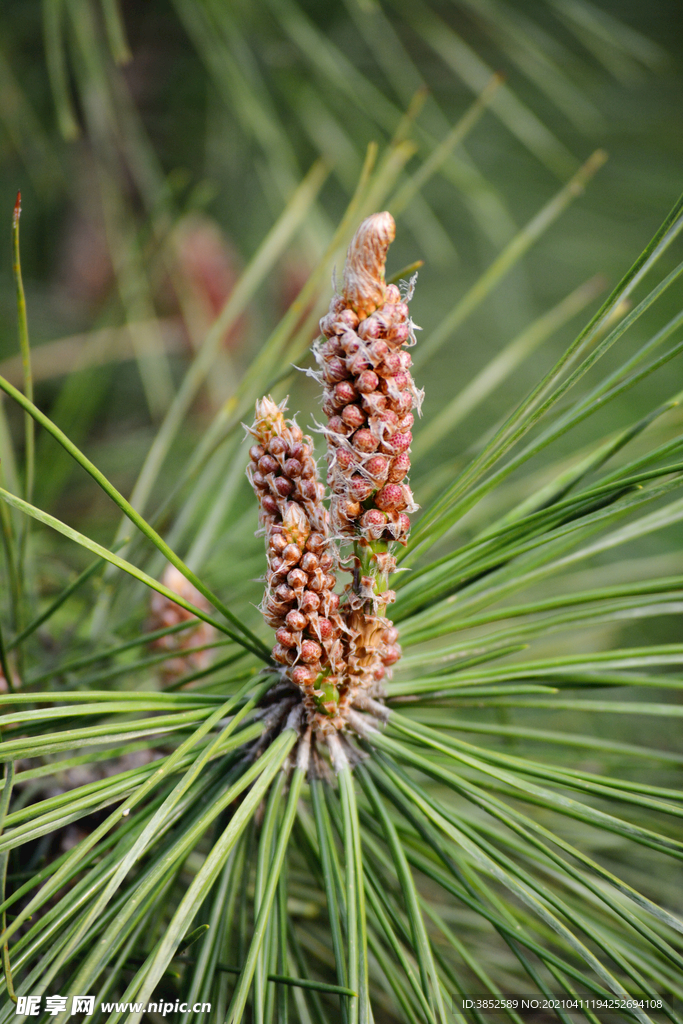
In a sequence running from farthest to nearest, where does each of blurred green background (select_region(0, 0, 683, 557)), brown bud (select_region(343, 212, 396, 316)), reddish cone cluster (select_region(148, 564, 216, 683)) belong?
blurred green background (select_region(0, 0, 683, 557))
reddish cone cluster (select_region(148, 564, 216, 683))
brown bud (select_region(343, 212, 396, 316))

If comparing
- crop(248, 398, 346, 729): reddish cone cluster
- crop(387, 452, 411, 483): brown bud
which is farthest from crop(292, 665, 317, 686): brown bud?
crop(387, 452, 411, 483): brown bud

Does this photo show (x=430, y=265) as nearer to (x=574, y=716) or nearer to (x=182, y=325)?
(x=182, y=325)

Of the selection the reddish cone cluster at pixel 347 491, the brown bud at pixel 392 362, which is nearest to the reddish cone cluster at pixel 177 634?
the reddish cone cluster at pixel 347 491

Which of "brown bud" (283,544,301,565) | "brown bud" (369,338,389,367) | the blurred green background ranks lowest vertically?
"brown bud" (283,544,301,565)

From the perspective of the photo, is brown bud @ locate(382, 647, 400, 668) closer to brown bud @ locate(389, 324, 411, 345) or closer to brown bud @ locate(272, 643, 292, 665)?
brown bud @ locate(272, 643, 292, 665)

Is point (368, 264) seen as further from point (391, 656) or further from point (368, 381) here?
point (391, 656)

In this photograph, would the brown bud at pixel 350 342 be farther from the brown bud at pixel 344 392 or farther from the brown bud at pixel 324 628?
the brown bud at pixel 324 628

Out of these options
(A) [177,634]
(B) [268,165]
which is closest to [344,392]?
(A) [177,634]
